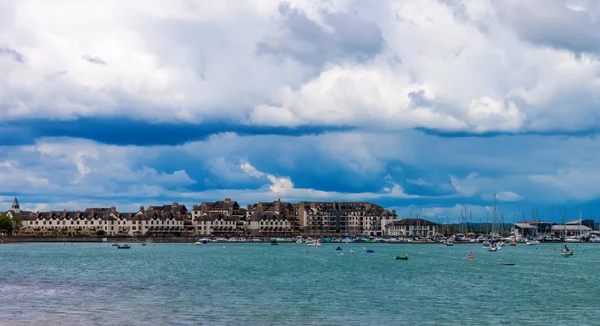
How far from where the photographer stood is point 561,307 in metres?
58.4

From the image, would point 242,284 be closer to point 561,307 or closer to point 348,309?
point 348,309

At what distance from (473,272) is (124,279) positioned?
146 ft

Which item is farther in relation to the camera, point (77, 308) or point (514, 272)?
point (514, 272)

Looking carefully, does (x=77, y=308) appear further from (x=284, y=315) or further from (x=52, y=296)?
(x=284, y=315)

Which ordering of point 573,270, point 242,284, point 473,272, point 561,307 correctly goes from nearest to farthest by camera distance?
point 561,307 → point 242,284 → point 473,272 → point 573,270

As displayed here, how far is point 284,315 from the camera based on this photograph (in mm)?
51000

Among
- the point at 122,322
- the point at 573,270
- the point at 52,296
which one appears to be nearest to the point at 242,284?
the point at 52,296

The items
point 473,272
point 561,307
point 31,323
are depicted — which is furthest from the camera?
point 473,272

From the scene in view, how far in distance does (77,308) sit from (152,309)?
5.11m

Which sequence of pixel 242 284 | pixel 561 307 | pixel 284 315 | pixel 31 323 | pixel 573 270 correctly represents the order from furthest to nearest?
pixel 573 270 → pixel 242 284 → pixel 561 307 → pixel 284 315 → pixel 31 323

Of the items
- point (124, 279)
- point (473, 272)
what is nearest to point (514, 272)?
point (473, 272)

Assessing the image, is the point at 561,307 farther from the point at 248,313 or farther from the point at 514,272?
the point at 514,272

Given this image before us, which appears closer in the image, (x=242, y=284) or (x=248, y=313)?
(x=248, y=313)

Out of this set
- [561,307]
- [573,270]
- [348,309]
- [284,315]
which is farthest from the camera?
[573,270]
